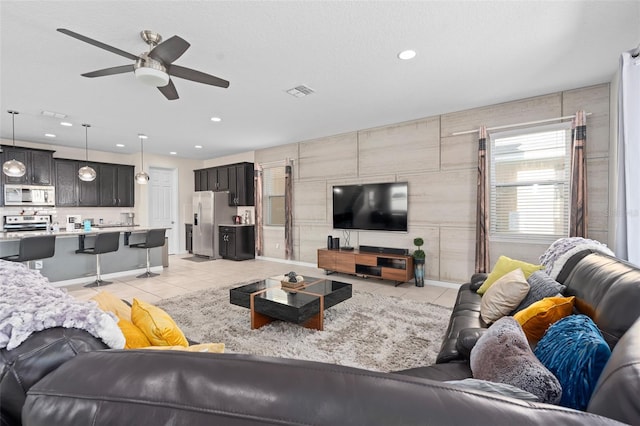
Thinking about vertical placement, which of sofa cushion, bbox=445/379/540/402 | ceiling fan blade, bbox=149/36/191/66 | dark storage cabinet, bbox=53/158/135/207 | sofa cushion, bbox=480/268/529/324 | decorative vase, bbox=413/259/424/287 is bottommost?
decorative vase, bbox=413/259/424/287

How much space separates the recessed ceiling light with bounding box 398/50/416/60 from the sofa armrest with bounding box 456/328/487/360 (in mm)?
2429

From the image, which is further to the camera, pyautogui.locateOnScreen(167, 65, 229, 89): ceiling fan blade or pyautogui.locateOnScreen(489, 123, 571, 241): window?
pyautogui.locateOnScreen(489, 123, 571, 241): window

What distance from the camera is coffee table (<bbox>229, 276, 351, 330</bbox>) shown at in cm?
267

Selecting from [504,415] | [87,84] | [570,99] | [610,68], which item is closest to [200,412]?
[504,415]

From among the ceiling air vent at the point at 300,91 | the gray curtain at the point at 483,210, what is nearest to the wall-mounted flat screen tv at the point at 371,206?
the gray curtain at the point at 483,210

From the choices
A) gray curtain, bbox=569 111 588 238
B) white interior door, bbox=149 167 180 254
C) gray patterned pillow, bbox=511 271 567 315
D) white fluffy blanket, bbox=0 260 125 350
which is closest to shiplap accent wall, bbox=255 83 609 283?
gray curtain, bbox=569 111 588 238

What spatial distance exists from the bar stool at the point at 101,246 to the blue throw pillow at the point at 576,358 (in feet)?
18.5

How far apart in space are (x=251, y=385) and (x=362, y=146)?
17.2 ft

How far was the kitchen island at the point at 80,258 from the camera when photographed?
14.6 feet

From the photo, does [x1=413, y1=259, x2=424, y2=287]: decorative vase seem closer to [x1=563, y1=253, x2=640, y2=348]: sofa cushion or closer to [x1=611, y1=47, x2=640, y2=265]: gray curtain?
[x1=611, y1=47, x2=640, y2=265]: gray curtain

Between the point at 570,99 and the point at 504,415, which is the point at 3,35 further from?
the point at 570,99

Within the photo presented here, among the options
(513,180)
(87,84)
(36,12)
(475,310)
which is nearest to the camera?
(36,12)

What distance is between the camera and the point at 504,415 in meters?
0.45

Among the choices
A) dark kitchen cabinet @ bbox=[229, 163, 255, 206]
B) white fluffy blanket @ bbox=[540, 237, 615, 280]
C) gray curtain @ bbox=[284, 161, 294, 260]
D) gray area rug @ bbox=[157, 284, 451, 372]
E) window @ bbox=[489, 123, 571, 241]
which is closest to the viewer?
white fluffy blanket @ bbox=[540, 237, 615, 280]
